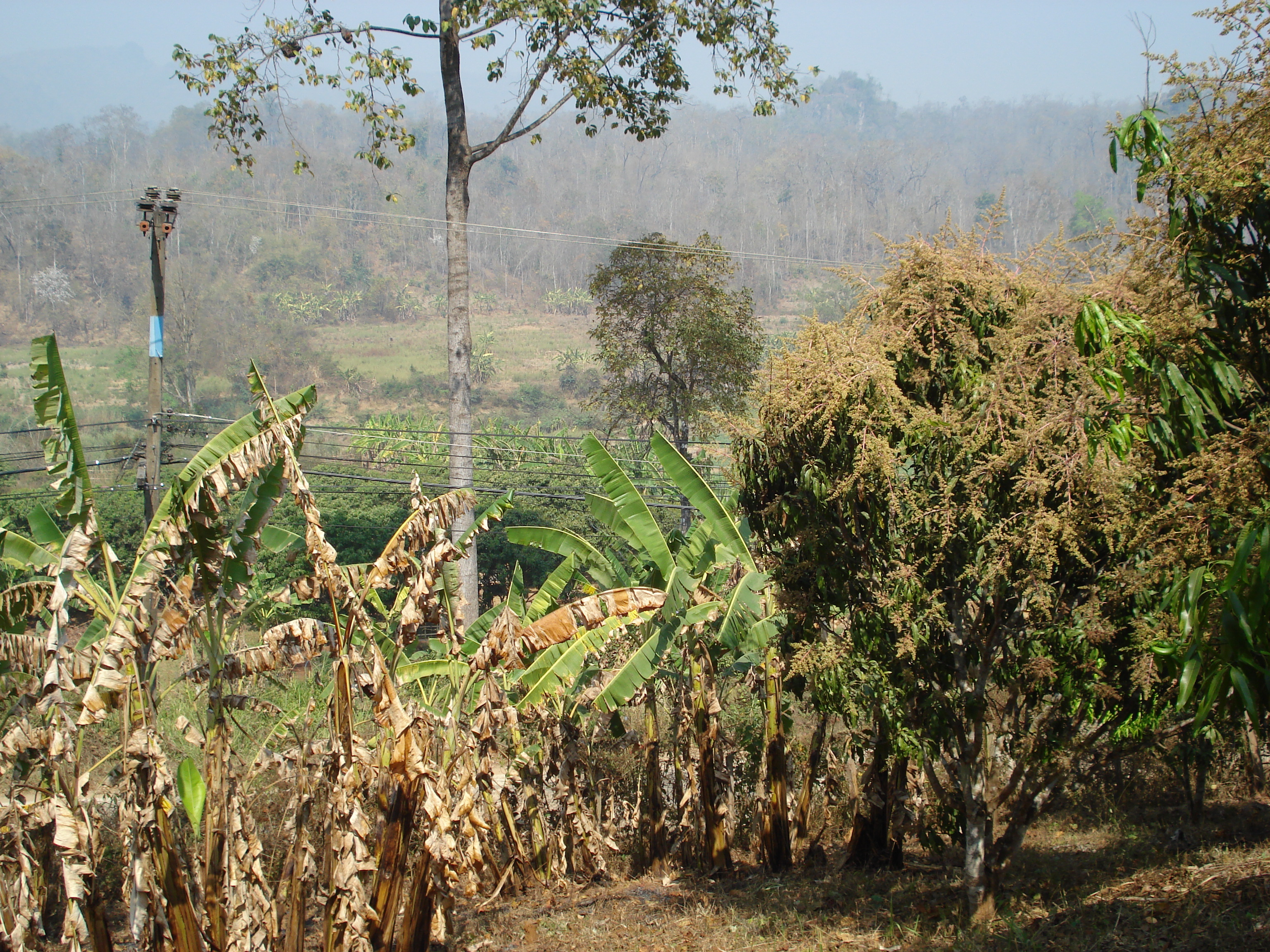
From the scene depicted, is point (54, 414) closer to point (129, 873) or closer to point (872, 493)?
point (129, 873)

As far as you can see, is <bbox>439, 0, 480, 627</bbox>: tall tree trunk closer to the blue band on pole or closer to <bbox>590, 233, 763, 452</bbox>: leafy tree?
<bbox>590, 233, 763, 452</bbox>: leafy tree

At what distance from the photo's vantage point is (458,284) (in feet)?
49.5

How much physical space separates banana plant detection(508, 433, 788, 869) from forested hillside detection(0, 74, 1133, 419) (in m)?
40.6

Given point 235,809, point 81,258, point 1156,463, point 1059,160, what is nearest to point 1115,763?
point 1156,463

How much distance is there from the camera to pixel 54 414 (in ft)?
16.9

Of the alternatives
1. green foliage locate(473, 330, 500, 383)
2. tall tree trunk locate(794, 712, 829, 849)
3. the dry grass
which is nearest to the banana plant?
tall tree trunk locate(794, 712, 829, 849)

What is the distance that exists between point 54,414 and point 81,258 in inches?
3182

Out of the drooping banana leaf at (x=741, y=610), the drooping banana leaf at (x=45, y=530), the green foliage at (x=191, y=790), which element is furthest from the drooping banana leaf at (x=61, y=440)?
the drooping banana leaf at (x=741, y=610)

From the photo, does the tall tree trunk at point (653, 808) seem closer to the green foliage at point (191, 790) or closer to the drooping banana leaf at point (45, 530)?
the green foliage at point (191, 790)

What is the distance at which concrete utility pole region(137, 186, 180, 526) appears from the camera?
11.7 metres

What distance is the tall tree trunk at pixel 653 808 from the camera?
8195 mm

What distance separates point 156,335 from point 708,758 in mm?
8609

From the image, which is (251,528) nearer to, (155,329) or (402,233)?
(155,329)

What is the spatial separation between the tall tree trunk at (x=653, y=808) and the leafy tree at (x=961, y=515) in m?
2.71
